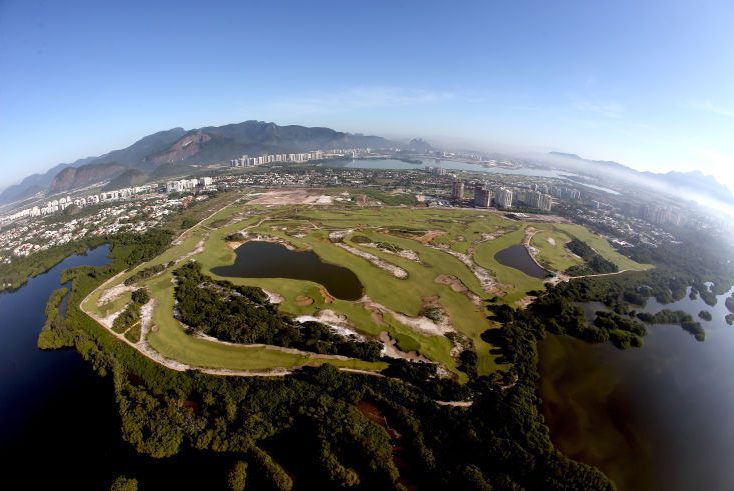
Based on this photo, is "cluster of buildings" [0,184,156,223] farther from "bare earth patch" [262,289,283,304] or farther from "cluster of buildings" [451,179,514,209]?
"cluster of buildings" [451,179,514,209]

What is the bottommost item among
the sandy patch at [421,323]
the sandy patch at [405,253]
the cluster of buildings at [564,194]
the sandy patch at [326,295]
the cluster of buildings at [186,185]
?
the sandy patch at [421,323]

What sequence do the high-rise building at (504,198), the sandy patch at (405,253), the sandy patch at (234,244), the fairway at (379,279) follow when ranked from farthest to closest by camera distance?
the high-rise building at (504,198) < the sandy patch at (234,244) < the sandy patch at (405,253) < the fairway at (379,279)

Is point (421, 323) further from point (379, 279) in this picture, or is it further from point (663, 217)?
point (663, 217)

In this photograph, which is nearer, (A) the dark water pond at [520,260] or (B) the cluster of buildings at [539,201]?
(A) the dark water pond at [520,260]

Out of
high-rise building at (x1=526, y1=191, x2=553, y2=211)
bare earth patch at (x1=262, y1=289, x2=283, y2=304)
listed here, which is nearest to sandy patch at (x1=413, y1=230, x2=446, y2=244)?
bare earth patch at (x1=262, y1=289, x2=283, y2=304)

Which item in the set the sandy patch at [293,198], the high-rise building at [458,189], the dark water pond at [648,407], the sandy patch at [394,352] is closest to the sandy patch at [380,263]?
the sandy patch at [394,352]

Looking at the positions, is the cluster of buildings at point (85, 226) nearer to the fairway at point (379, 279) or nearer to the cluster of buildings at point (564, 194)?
the fairway at point (379, 279)
